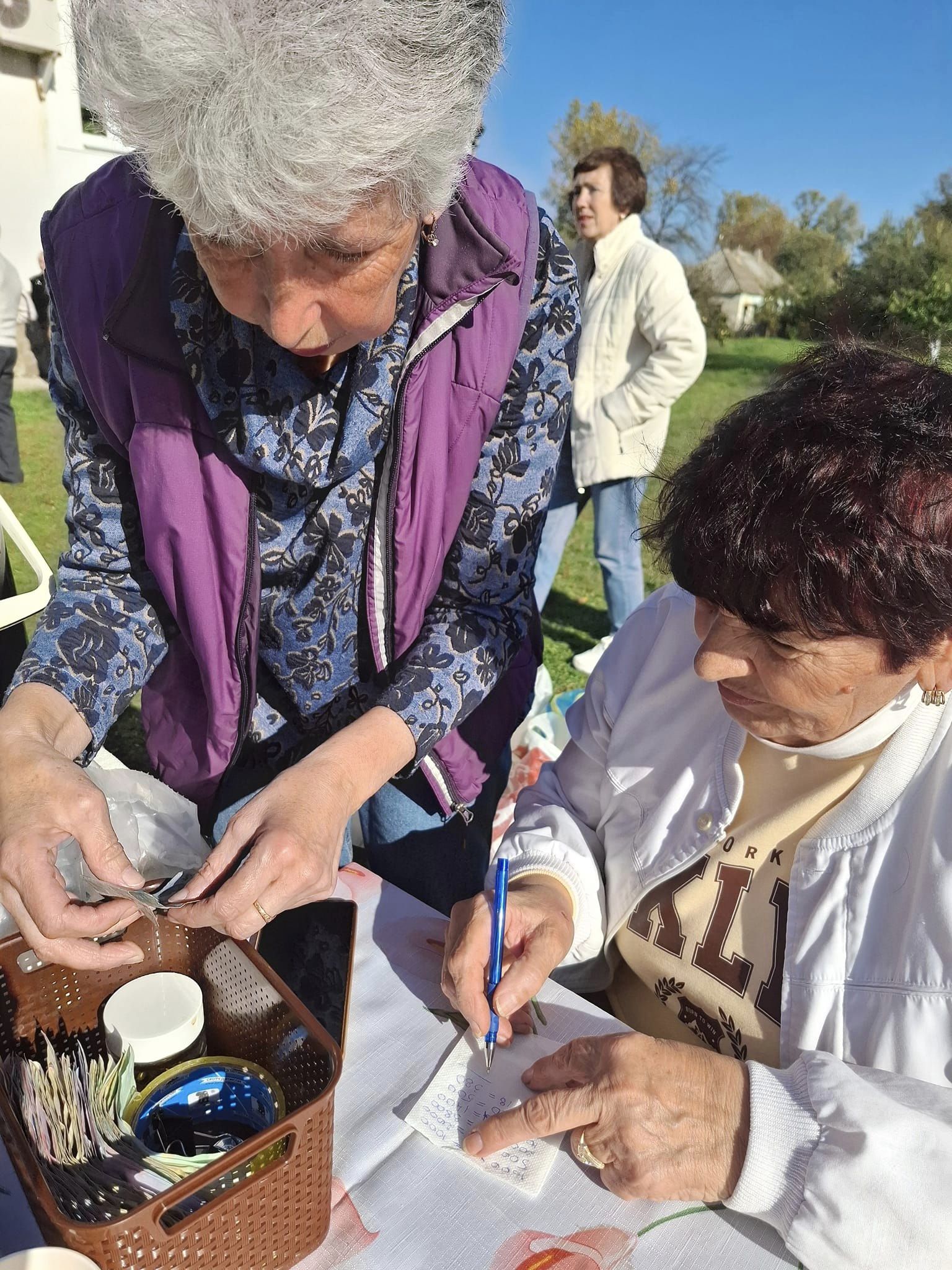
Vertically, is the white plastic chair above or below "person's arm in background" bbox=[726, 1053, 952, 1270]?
above

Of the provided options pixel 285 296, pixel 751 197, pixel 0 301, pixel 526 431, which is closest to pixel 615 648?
pixel 526 431

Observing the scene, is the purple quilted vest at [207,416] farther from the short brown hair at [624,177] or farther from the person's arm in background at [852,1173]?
the short brown hair at [624,177]

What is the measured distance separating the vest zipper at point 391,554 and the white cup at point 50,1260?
3.05 feet

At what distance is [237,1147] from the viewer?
814 mm

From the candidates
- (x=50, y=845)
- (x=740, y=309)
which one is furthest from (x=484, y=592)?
(x=740, y=309)

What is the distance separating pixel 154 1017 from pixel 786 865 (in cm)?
89

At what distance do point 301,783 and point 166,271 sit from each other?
812 millimetres

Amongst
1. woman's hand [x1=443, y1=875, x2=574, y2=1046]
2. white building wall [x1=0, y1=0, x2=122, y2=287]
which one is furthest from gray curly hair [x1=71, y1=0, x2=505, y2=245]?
white building wall [x1=0, y1=0, x2=122, y2=287]

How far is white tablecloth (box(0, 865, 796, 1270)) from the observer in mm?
956

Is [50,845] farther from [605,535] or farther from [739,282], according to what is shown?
[739,282]

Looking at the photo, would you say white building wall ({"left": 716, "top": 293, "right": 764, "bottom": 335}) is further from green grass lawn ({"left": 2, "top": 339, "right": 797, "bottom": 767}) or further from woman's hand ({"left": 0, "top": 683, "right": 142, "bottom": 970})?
woman's hand ({"left": 0, "top": 683, "right": 142, "bottom": 970})

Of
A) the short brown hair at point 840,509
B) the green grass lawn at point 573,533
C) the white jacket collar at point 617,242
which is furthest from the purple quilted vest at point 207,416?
the white jacket collar at point 617,242

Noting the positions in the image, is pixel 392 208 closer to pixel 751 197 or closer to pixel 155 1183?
pixel 155 1183

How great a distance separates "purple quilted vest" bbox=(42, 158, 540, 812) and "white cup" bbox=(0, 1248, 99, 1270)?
2.97 feet
